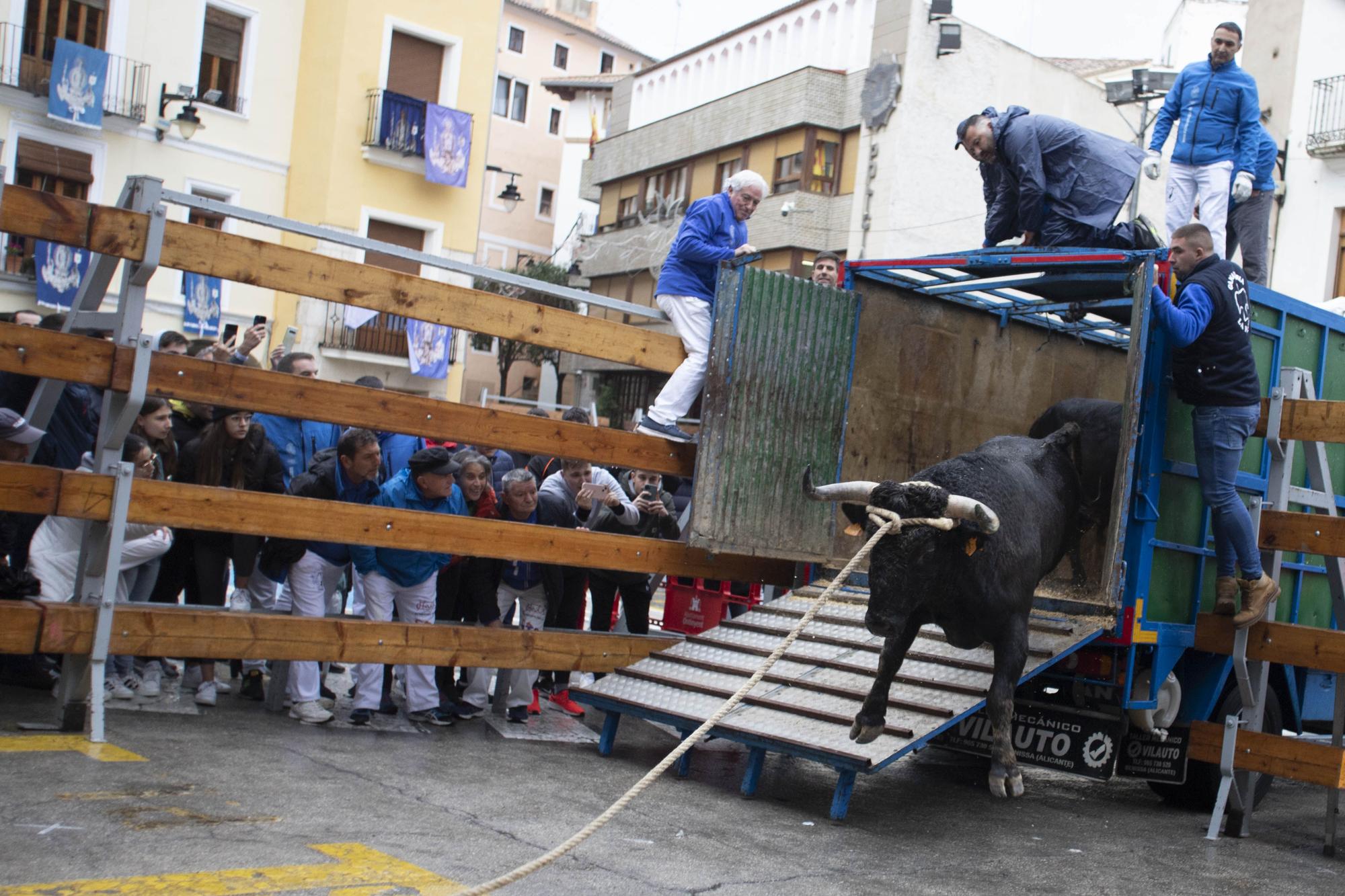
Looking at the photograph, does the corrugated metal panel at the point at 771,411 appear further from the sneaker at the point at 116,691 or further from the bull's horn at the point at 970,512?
the sneaker at the point at 116,691

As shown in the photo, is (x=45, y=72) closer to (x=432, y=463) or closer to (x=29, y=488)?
(x=432, y=463)

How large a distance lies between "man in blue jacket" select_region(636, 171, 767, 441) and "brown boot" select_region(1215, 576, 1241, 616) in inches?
129

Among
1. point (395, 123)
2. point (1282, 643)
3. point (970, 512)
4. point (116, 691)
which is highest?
point (395, 123)

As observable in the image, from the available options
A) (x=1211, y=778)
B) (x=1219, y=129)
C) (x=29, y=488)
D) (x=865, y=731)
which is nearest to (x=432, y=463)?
(x=29, y=488)

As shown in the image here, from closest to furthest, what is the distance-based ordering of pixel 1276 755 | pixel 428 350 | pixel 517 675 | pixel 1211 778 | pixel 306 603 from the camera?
pixel 1276 755 < pixel 306 603 < pixel 1211 778 < pixel 517 675 < pixel 428 350

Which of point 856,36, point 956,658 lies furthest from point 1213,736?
point 856,36

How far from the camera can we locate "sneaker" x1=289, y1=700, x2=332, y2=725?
756 cm

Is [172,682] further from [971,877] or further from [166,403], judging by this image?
[971,877]

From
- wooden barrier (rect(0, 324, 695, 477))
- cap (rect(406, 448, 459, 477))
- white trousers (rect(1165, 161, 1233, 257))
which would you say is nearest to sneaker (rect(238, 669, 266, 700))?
cap (rect(406, 448, 459, 477))

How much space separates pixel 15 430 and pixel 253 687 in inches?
84.5

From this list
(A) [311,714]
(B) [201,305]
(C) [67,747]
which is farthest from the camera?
(B) [201,305]

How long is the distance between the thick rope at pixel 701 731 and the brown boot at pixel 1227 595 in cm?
226

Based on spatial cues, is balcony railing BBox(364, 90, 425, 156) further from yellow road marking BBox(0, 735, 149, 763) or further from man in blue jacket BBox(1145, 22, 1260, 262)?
yellow road marking BBox(0, 735, 149, 763)

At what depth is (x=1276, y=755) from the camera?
271 inches
